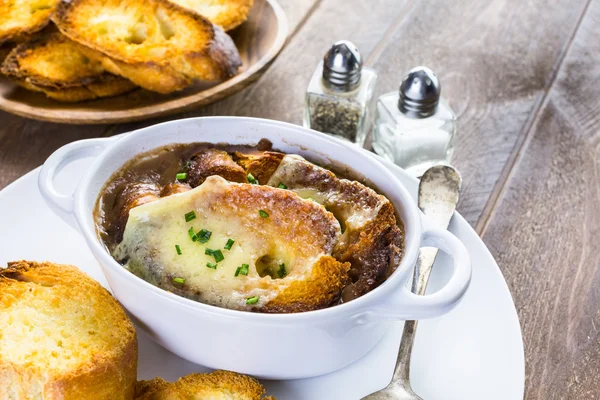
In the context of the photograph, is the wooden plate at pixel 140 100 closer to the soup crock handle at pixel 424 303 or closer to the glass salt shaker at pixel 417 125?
the glass salt shaker at pixel 417 125

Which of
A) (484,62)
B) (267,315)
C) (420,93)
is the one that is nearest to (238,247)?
(267,315)

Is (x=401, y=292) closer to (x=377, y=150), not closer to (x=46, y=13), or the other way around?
(x=377, y=150)

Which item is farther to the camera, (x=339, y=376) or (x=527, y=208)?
(x=527, y=208)

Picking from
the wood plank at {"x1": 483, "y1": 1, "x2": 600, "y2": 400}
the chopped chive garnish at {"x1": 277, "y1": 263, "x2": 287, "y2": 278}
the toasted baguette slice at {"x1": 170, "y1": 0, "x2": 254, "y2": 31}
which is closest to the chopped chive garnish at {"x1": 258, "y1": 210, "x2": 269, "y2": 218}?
the chopped chive garnish at {"x1": 277, "y1": 263, "x2": 287, "y2": 278}

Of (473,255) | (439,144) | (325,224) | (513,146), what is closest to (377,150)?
(439,144)

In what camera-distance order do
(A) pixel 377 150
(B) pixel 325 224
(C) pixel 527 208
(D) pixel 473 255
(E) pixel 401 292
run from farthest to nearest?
(A) pixel 377 150
(C) pixel 527 208
(D) pixel 473 255
(B) pixel 325 224
(E) pixel 401 292

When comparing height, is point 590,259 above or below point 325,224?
below

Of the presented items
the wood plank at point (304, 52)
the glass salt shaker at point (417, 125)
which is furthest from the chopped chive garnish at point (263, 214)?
the wood plank at point (304, 52)
